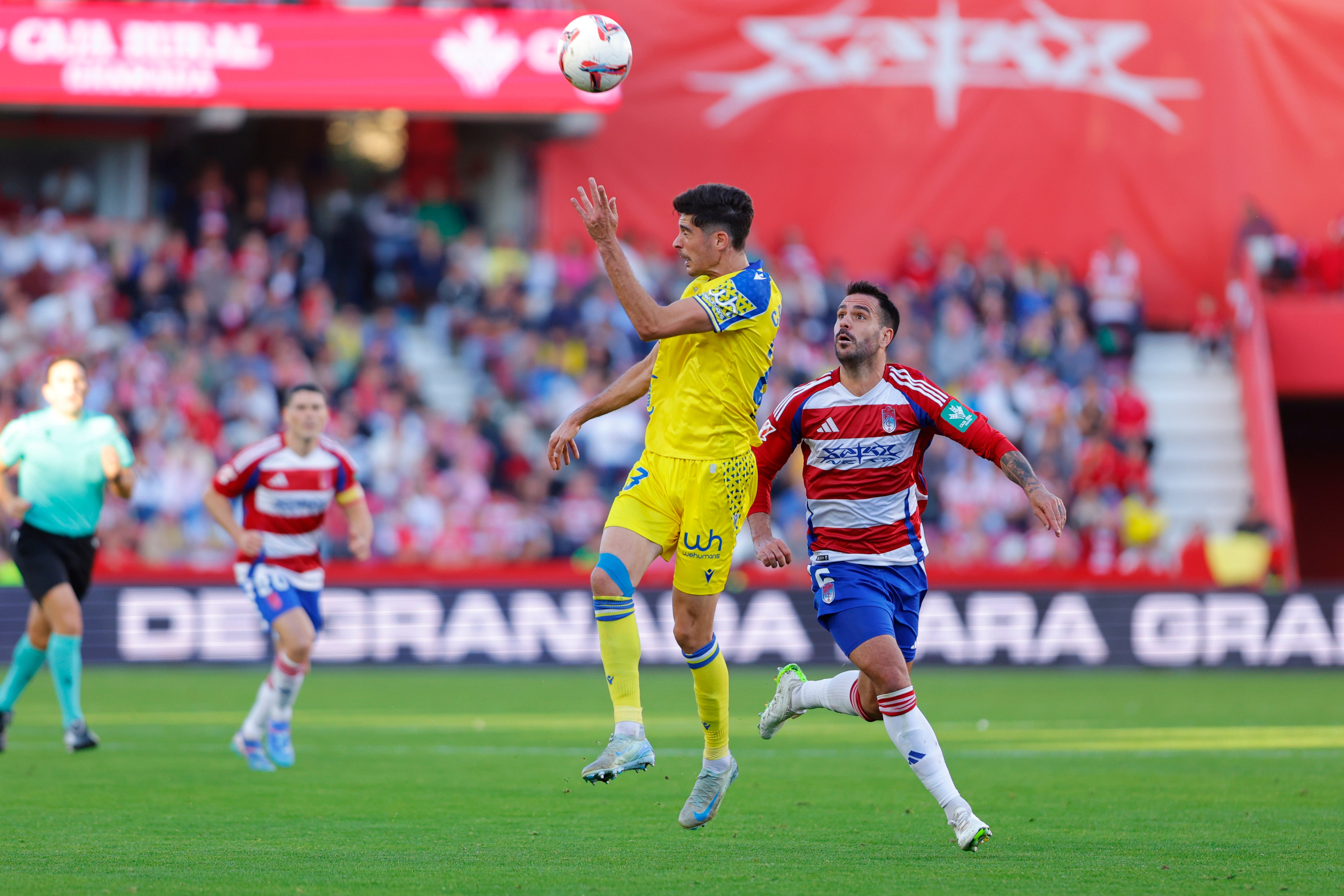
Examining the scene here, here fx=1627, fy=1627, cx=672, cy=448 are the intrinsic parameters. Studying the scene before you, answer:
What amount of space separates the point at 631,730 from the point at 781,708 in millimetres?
1398

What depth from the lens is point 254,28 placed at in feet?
71.3

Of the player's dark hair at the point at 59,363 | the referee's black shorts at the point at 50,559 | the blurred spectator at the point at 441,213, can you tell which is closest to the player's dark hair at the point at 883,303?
the player's dark hair at the point at 59,363

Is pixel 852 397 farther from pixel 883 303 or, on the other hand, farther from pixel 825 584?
pixel 825 584

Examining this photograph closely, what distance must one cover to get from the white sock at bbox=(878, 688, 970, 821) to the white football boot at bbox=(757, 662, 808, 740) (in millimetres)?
822

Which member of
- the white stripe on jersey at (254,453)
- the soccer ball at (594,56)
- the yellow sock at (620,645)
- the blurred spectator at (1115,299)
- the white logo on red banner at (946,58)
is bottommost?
the yellow sock at (620,645)

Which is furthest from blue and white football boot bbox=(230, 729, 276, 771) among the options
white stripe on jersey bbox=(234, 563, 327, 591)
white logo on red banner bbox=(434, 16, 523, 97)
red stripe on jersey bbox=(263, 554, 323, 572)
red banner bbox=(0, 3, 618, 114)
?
white logo on red banner bbox=(434, 16, 523, 97)

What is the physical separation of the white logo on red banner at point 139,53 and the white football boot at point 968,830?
1766cm

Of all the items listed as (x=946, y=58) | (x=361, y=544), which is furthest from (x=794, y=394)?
(x=946, y=58)

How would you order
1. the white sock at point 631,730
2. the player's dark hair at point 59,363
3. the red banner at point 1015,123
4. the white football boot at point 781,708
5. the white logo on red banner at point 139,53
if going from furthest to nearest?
the red banner at point 1015,123, the white logo on red banner at point 139,53, the player's dark hair at point 59,363, the white football boot at point 781,708, the white sock at point 631,730

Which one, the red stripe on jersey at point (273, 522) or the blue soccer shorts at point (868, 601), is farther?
the red stripe on jersey at point (273, 522)

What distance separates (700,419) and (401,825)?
2413 millimetres

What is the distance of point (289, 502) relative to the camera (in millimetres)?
10398

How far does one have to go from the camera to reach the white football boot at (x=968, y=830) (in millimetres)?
6645

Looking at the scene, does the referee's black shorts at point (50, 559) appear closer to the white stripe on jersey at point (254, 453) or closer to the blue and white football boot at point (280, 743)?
the white stripe on jersey at point (254, 453)
